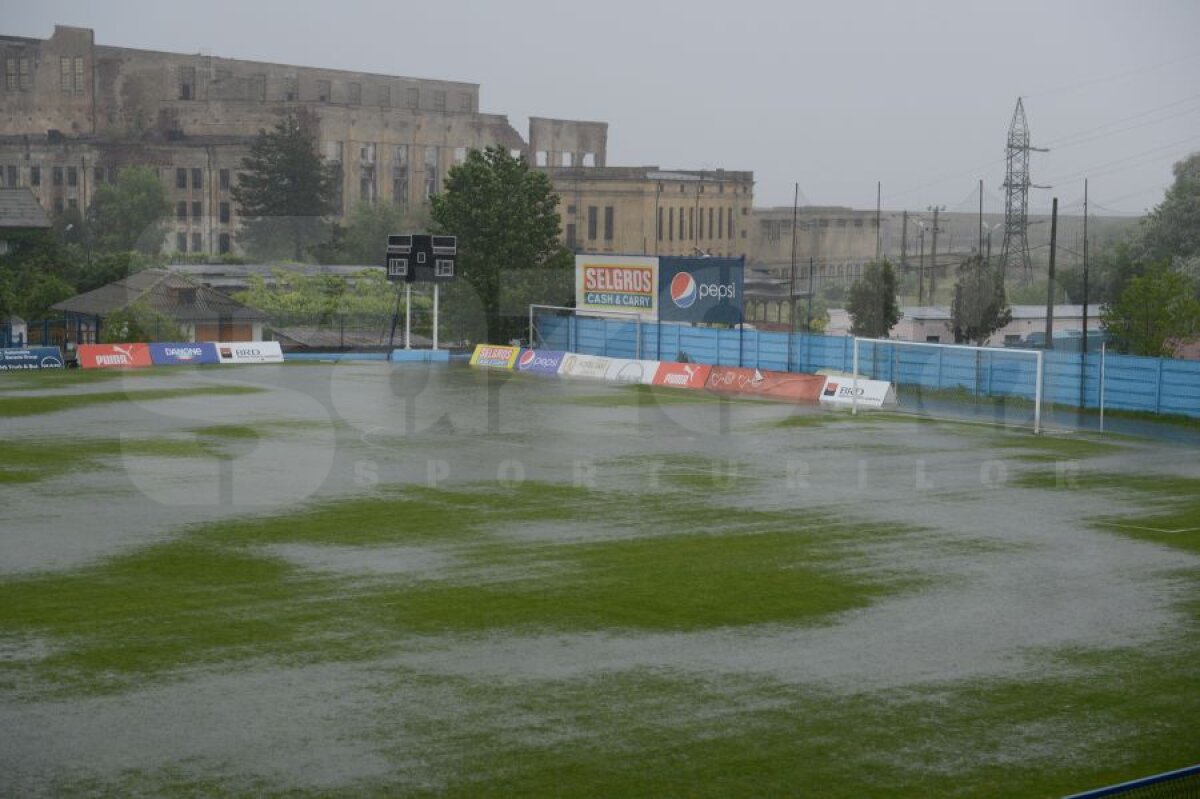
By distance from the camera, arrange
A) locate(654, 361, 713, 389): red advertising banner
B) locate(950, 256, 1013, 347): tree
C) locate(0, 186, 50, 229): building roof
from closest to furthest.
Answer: locate(654, 361, 713, 389): red advertising banner
locate(950, 256, 1013, 347): tree
locate(0, 186, 50, 229): building roof

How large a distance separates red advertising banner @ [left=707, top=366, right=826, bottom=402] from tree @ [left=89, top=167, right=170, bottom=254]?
91.2m

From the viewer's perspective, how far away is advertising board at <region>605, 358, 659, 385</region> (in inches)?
2258

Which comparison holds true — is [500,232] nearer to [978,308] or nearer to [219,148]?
[978,308]

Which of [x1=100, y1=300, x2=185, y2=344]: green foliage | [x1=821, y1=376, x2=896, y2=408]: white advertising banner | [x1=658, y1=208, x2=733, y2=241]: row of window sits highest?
[x1=658, y1=208, x2=733, y2=241]: row of window

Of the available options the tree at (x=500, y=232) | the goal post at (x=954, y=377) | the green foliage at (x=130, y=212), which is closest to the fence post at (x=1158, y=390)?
the goal post at (x=954, y=377)

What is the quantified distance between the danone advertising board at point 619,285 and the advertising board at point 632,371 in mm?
3664

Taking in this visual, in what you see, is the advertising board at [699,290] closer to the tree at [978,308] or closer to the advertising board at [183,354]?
the advertising board at [183,354]

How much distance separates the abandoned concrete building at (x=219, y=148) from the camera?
135m

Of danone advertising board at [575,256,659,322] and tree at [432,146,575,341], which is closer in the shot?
danone advertising board at [575,256,659,322]

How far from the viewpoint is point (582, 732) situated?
→ 16109mm

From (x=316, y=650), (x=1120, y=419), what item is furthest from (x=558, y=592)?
(x=1120, y=419)

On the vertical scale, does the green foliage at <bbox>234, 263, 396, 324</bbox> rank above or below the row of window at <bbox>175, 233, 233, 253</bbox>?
below

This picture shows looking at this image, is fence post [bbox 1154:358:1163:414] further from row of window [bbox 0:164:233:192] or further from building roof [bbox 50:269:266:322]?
row of window [bbox 0:164:233:192]

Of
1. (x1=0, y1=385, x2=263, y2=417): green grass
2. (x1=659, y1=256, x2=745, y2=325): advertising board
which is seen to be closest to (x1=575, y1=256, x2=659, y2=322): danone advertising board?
(x1=659, y1=256, x2=745, y2=325): advertising board
